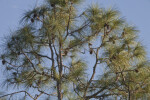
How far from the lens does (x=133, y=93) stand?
8.71 feet

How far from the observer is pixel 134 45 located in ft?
9.18

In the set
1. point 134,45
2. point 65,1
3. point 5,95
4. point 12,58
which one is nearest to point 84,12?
point 65,1

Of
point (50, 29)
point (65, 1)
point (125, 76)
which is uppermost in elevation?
point (65, 1)

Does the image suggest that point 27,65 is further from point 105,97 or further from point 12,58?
point 105,97

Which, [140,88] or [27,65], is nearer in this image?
[140,88]

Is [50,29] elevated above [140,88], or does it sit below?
above

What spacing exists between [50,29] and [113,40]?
49 centimetres

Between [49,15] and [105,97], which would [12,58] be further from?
[105,97]

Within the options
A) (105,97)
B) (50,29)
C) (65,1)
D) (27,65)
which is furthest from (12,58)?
(105,97)

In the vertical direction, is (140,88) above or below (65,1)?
below

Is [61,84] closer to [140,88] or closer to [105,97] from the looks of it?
[105,97]

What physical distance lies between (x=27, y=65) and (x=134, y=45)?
0.86 m

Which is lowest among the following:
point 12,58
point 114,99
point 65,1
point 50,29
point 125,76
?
point 114,99

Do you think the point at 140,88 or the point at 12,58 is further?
the point at 12,58
